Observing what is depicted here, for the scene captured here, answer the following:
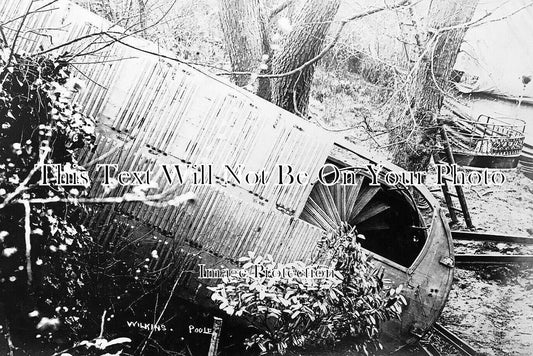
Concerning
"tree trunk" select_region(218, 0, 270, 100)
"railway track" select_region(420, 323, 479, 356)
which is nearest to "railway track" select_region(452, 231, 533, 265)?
"railway track" select_region(420, 323, 479, 356)

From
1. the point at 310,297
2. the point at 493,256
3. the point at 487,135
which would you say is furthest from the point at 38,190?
the point at 493,256

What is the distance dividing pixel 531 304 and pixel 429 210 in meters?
2.51

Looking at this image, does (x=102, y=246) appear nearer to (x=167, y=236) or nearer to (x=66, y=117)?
(x=167, y=236)

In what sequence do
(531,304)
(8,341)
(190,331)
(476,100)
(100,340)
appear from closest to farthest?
(8,341) → (100,340) → (190,331) → (531,304) → (476,100)

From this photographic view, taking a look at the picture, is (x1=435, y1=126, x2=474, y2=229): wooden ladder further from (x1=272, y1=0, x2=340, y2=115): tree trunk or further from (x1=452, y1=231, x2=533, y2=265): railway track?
(x1=272, y1=0, x2=340, y2=115): tree trunk

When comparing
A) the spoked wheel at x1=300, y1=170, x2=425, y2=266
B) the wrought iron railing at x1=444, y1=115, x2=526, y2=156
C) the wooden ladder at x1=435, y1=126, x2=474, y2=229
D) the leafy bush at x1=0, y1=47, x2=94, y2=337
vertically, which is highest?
the wrought iron railing at x1=444, y1=115, x2=526, y2=156

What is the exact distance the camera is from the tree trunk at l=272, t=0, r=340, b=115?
547 centimetres

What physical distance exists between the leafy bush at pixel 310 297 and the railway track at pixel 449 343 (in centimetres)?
155

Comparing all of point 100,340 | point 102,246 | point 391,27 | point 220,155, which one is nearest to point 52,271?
point 102,246

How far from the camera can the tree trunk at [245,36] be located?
560 centimetres

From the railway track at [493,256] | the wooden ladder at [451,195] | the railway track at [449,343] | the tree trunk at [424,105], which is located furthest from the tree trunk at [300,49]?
the railway track at [449,343]

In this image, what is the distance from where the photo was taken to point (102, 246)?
4.16 m

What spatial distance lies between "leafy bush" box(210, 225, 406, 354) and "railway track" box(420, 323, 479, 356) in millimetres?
1548

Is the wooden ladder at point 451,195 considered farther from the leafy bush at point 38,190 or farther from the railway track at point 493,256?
the leafy bush at point 38,190
